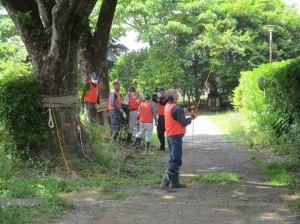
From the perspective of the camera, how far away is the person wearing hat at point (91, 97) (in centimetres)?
1300

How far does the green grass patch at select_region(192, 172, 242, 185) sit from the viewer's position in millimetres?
9094

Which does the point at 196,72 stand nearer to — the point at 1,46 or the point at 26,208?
the point at 1,46

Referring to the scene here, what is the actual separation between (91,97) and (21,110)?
4394mm

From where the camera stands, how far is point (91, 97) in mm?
13414

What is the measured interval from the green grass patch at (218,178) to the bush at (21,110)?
3212 mm

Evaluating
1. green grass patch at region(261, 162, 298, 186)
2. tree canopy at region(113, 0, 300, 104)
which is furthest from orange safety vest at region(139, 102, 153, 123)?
tree canopy at region(113, 0, 300, 104)

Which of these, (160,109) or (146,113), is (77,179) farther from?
(160,109)

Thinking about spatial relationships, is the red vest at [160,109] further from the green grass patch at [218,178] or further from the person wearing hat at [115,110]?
the green grass patch at [218,178]

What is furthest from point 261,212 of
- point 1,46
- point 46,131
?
point 1,46

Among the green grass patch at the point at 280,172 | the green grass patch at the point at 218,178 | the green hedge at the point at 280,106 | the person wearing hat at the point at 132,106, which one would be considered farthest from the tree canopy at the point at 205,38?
the green grass patch at the point at 218,178

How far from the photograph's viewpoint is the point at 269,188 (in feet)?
27.8

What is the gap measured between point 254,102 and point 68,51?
31.6 ft

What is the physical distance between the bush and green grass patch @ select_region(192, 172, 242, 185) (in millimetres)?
3212

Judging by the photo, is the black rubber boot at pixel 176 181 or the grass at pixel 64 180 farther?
the black rubber boot at pixel 176 181
